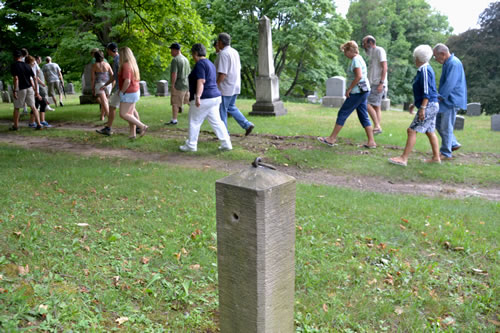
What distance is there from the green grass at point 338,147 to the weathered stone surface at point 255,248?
221 inches

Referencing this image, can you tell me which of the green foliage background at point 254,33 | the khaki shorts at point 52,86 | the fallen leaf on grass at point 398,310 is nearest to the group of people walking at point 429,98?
the fallen leaf on grass at point 398,310

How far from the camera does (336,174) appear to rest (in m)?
7.60

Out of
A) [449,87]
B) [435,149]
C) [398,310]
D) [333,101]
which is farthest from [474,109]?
[398,310]

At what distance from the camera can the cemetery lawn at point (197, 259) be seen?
3.09 meters

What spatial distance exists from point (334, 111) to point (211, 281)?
12941mm

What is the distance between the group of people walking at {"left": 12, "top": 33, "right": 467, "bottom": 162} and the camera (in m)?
7.47

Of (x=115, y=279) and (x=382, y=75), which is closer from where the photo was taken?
(x=115, y=279)

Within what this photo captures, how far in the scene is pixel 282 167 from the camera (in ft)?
26.3

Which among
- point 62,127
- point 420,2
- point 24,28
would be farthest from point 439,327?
point 420,2

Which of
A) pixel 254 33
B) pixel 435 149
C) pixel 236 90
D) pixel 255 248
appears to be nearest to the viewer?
pixel 255 248

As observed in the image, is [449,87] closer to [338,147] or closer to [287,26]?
[338,147]

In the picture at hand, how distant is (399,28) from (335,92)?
24231 mm

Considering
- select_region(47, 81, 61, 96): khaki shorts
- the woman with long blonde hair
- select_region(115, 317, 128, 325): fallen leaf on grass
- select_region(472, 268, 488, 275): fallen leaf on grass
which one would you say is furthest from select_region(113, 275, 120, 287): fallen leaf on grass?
select_region(47, 81, 61, 96): khaki shorts

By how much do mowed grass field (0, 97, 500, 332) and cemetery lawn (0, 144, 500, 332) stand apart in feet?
0.04
